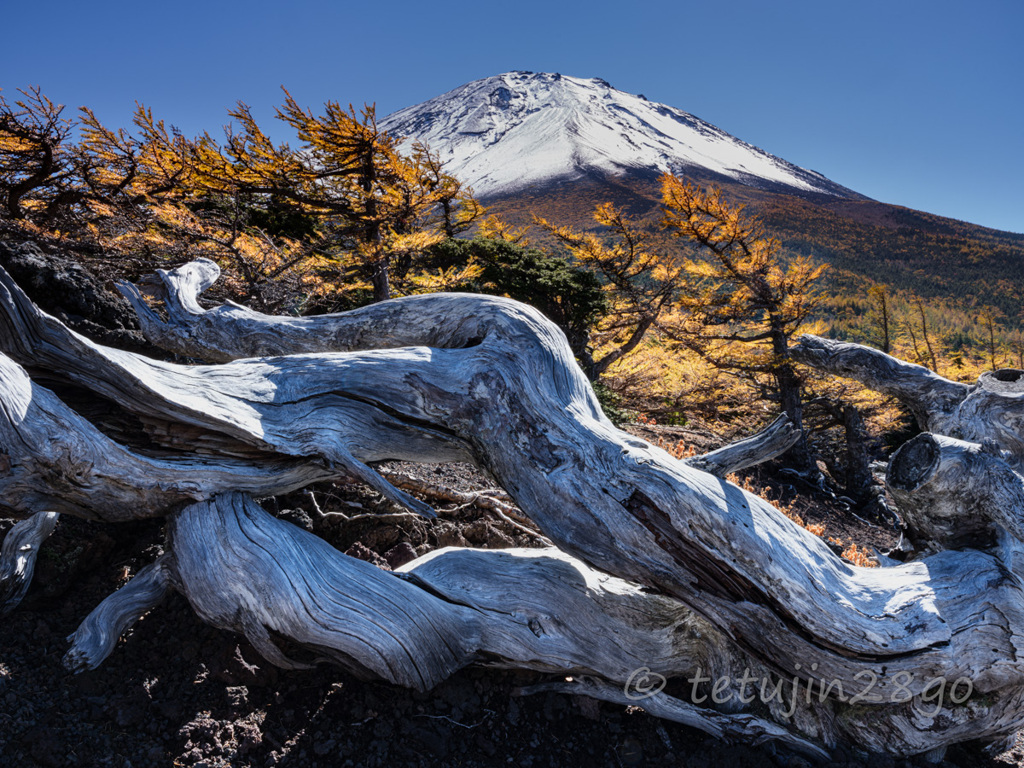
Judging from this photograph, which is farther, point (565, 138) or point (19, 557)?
point (565, 138)

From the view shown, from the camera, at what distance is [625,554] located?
2.08 metres

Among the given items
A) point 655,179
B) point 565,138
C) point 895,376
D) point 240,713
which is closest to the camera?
point 240,713

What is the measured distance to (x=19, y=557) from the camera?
2178mm

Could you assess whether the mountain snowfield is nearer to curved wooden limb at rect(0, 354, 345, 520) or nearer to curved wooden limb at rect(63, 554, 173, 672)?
curved wooden limb at rect(0, 354, 345, 520)

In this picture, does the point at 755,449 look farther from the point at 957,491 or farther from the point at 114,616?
the point at 114,616

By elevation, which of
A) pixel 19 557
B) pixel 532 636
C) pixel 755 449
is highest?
pixel 755 449

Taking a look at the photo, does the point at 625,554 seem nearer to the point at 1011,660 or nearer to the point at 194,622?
the point at 1011,660

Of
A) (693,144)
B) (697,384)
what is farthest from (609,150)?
(697,384)

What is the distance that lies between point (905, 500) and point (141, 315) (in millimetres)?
4200

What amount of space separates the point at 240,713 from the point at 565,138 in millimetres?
88110

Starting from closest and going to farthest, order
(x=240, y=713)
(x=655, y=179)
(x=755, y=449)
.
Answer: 1. (x=240, y=713)
2. (x=755, y=449)
3. (x=655, y=179)

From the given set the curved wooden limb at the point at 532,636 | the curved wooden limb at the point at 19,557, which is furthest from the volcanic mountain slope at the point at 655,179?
the curved wooden limb at the point at 19,557

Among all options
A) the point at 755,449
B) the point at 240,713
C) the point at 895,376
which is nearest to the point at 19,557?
the point at 240,713

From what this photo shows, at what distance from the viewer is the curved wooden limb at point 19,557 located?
2.10 metres
